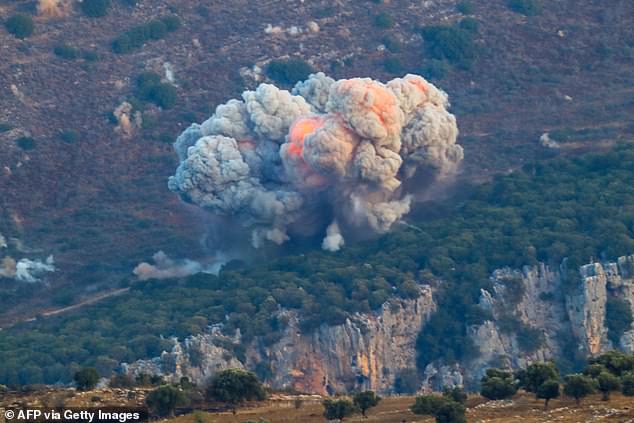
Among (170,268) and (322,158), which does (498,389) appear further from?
(170,268)

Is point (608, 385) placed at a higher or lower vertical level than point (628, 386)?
higher

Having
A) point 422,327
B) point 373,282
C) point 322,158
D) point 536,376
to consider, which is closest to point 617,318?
point 422,327

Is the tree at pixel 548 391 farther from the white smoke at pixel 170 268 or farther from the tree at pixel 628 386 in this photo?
the white smoke at pixel 170 268

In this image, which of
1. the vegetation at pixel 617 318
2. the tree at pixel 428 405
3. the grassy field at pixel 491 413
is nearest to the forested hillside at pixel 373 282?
the vegetation at pixel 617 318

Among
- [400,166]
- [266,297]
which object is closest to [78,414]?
[266,297]

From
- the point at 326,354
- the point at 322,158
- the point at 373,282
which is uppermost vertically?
the point at 322,158

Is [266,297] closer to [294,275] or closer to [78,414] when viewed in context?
[294,275]

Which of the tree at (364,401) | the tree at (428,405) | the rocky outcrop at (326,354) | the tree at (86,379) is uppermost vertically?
the rocky outcrop at (326,354)
